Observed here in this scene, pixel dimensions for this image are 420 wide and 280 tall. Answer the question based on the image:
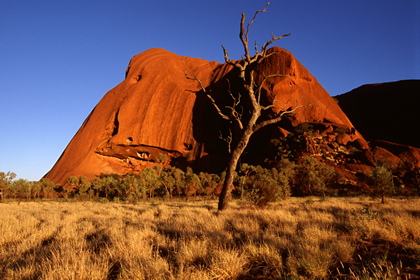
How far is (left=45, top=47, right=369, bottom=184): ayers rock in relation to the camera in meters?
51.2

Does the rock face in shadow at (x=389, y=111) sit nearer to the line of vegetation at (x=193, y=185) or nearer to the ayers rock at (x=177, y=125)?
the ayers rock at (x=177, y=125)

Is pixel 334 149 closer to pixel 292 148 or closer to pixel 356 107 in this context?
pixel 292 148

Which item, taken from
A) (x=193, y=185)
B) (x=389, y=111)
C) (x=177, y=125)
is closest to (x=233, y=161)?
(x=193, y=185)

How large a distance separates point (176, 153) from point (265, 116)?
2436 cm

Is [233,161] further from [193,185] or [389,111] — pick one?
[389,111]

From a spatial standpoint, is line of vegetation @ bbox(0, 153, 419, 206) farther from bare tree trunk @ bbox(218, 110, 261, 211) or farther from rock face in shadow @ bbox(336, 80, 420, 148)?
rock face in shadow @ bbox(336, 80, 420, 148)

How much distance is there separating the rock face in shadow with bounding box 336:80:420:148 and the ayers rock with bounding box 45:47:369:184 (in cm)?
2780

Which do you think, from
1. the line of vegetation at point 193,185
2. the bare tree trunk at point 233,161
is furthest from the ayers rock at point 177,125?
the bare tree trunk at point 233,161

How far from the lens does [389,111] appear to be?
258 feet

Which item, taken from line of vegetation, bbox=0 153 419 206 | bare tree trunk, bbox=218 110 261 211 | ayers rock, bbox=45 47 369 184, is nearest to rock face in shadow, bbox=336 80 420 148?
ayers rock, bbox=45 47 369 184

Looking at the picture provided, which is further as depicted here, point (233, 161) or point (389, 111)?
point (389, 111)

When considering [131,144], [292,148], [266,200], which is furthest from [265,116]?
[266,200]

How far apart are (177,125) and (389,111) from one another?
68574mm

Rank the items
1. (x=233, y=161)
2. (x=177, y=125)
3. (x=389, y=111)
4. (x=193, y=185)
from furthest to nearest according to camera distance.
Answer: (x=389, y=111) < (x=177, y=125) < (x=193, y=185) < (x=233, y=161)
